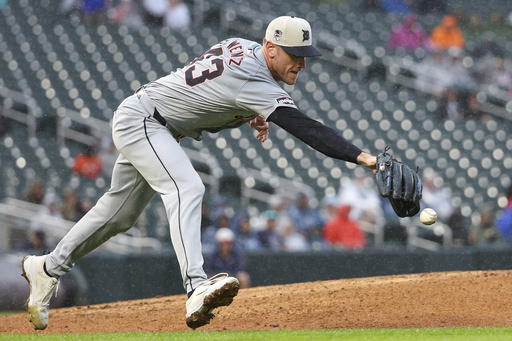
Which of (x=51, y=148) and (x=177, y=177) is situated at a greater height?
(x=177, y=177)

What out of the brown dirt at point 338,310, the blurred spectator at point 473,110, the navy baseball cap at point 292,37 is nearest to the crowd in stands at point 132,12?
the blurred spectator at point 473,110

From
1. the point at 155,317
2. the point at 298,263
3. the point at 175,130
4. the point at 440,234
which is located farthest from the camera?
the point at 440,234

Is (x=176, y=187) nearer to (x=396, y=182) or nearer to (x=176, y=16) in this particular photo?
(x=396, y=182)

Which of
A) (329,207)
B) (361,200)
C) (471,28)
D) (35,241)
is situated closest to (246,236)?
(329,207)

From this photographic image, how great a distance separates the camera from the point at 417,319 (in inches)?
193

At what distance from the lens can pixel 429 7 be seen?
52.7 feet

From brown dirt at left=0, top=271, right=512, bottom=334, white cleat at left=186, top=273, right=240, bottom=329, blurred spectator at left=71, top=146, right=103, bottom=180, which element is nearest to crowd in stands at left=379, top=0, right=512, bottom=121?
blurred spectator at left=71, top=146, right=103, bottom=180

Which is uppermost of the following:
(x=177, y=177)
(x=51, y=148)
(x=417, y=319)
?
(x=177, y=177)

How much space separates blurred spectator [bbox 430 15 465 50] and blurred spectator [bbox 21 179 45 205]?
7.49 m

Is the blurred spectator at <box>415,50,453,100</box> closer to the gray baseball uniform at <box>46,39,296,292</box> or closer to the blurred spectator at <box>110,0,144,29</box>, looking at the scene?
the blurred spectator at <box>110,0,144,29</box>

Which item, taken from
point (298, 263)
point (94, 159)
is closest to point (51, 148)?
point (94, 159)

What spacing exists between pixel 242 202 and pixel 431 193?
257cm

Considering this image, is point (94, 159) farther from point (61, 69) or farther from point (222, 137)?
point (61, 69)

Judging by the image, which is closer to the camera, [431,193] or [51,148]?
[431,193]
